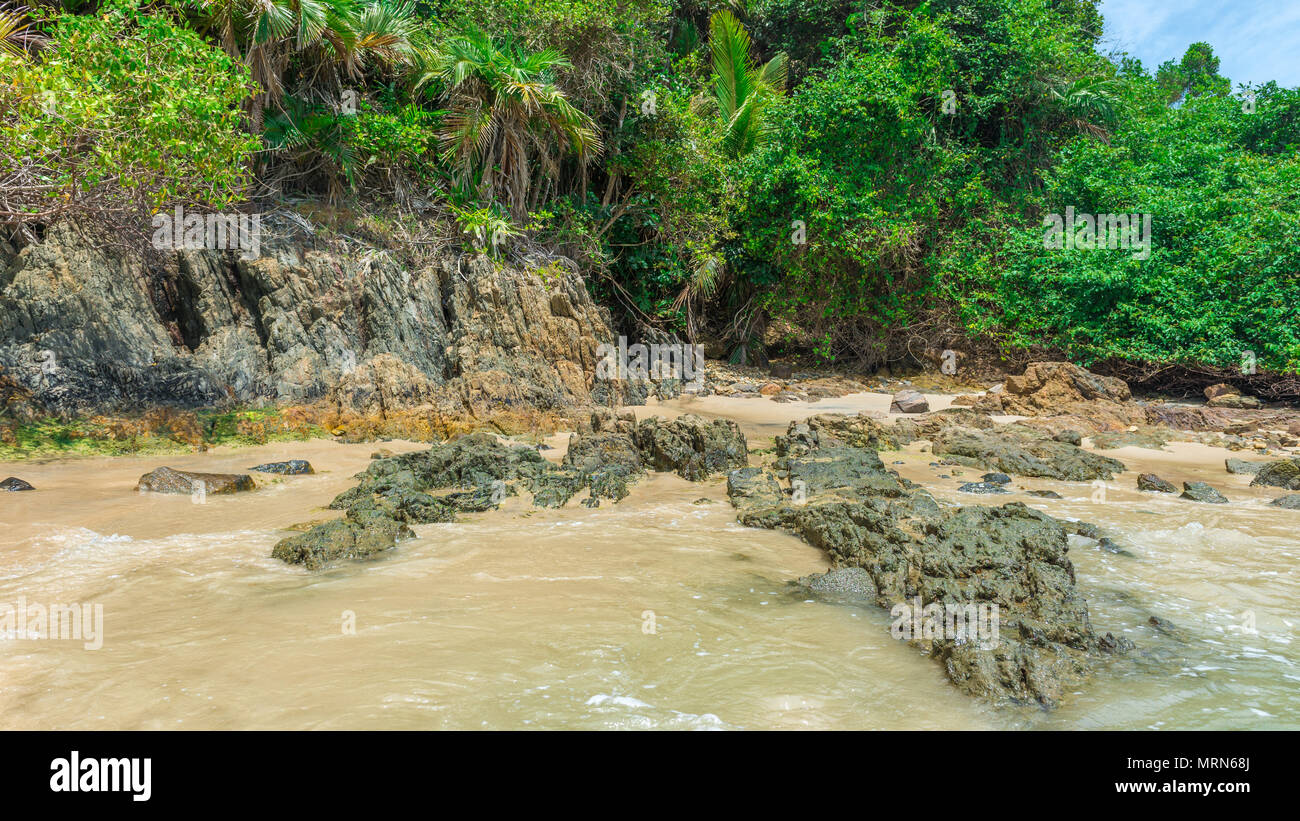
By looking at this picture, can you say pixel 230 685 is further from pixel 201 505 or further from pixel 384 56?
pixel 384 56

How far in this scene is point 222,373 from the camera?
32.9 feet

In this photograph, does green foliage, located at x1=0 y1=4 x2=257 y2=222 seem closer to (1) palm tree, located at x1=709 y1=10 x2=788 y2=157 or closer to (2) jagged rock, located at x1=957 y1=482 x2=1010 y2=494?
(2) jagged rock, located at x1=957 y1=482 x2=1010 y2=494

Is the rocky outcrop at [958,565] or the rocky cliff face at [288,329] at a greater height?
the rocky cliff face at [288,329]

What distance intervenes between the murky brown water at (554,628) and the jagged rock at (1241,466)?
7.02ft

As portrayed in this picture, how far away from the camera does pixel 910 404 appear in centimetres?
1356

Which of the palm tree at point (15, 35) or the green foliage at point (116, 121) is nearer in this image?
the green foliage at point (116, 121)

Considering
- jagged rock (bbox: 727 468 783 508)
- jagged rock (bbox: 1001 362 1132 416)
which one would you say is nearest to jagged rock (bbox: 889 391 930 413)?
jagged rock (bbox: 1001 362 1132 416)

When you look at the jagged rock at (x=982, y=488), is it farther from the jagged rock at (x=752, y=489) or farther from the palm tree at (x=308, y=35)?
the palm tree at (x=308, y=35)

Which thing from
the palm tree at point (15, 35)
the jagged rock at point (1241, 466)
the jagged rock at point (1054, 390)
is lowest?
the jagged rock at point (1241, 466)

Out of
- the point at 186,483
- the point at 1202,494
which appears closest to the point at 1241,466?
the point at 1202,494

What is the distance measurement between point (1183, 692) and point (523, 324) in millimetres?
10565

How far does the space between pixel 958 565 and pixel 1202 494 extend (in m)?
4.11

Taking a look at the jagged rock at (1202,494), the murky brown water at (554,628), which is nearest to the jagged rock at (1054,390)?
the jagged rock at (1202,494)

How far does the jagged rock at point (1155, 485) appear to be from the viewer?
24.8 feet
